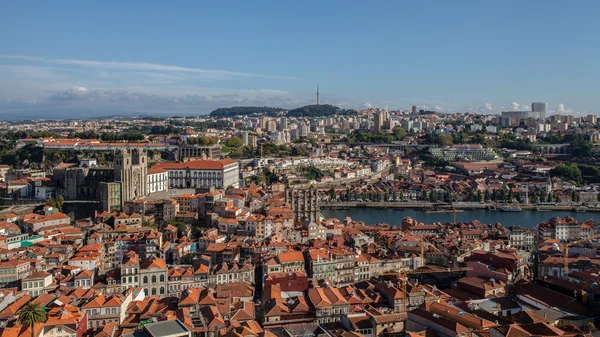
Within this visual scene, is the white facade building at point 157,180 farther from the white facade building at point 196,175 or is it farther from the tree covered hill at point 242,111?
the tree covered hill at point 242,111

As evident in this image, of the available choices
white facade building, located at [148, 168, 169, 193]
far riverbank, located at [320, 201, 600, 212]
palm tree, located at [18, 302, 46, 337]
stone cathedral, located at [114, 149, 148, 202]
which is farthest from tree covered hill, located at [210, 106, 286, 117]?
palm tree, located at [18, 302, 46, 337]

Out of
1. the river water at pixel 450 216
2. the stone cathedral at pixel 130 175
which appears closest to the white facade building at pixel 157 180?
the stone cathedral at pixel 130 175

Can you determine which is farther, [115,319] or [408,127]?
[408,127]

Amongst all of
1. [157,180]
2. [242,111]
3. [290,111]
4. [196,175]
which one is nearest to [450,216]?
[196,175]

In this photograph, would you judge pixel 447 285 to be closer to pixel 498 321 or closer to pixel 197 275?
pixel 498 321

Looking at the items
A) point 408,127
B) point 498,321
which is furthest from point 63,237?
point 408,127
